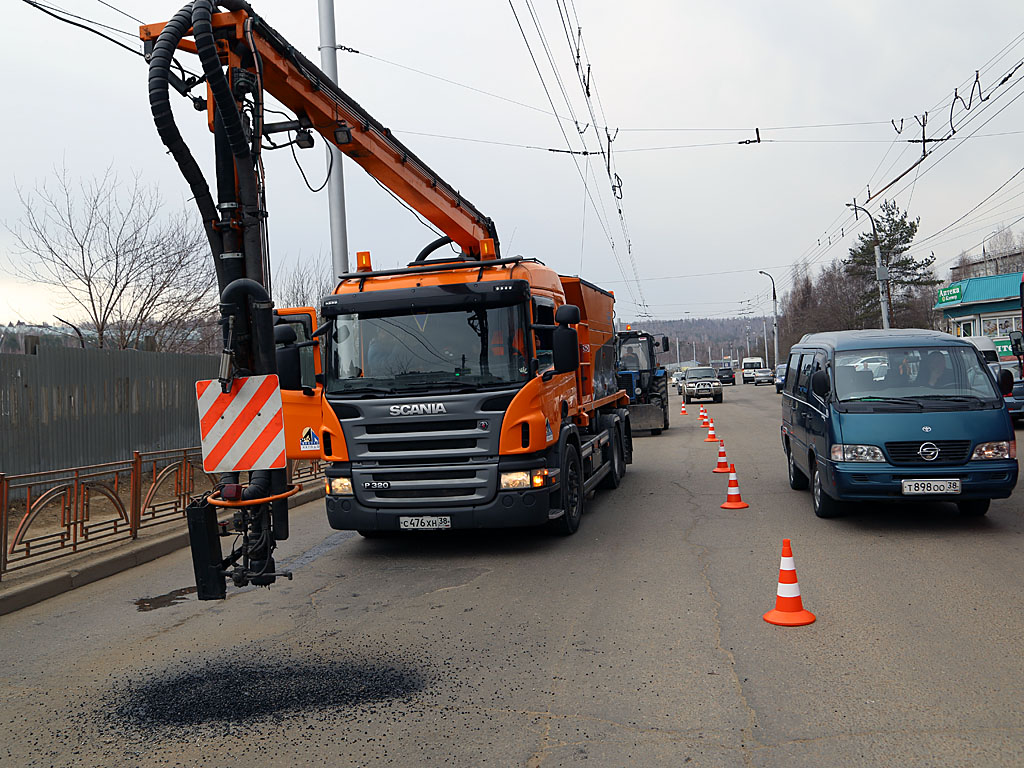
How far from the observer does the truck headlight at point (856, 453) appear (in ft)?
29.3

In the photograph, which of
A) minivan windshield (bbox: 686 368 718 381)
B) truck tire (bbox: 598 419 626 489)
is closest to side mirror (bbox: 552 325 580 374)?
truck tire (bbox: 598 419 626 489)

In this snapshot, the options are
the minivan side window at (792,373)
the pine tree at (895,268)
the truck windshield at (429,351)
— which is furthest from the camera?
the pine tree at (895,268)

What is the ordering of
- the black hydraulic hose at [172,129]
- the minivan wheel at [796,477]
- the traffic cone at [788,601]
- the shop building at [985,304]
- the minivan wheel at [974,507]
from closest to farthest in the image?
the traffic cone at [788,601] → the black hydraulic hose at [172,129] → the minivan wheel at [974,507] → the minivan wheel at [796,477] → the shop building at [985,304]

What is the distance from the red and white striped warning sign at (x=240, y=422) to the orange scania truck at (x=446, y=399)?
227 cm

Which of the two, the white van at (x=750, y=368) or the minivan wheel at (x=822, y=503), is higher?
the white van at (x=750, y=368)

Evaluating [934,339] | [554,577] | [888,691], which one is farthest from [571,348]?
[888,691]

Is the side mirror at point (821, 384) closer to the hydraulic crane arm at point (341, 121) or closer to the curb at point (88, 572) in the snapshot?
the hydraulic crane arm at point (341, 121)

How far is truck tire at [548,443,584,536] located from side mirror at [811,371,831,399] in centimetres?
287

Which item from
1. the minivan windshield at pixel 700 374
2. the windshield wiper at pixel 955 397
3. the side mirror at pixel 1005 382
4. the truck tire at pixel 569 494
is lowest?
the truck tire at pixel 569 494

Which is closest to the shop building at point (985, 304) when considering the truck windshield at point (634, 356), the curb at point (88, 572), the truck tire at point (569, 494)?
the truck windshield at point (634, 356)

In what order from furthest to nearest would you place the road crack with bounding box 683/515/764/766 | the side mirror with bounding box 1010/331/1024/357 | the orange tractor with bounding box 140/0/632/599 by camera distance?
the side mirror with bounding box 1010/331/1024/357, the orange tractor with bounding box 140/0/632/599, the road crack with bounding box 683/515/764/766

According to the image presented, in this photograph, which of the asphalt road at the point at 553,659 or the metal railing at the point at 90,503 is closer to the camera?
the asphalt road at the point at 553,659

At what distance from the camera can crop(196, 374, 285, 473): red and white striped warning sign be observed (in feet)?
20.9

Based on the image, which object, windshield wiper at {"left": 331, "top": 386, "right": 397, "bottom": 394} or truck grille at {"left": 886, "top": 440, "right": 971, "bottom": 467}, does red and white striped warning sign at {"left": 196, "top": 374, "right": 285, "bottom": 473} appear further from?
truck grille at {"left": 886, "top": 440, "right": 971, "bottom": 467}
